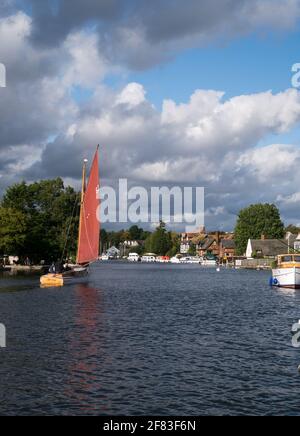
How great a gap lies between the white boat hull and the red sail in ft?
85.1

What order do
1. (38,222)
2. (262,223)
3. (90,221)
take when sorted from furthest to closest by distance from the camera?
1. (262,223)
2. (38,222)
3. (90,221)

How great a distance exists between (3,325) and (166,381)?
53.5 feet

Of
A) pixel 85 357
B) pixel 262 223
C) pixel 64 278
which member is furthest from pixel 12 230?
pixel 262 223

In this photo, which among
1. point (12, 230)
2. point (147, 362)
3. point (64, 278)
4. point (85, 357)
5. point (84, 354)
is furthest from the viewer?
point (12, 230)

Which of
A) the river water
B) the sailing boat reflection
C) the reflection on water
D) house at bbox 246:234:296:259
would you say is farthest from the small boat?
house at bbox 246:234:296:259

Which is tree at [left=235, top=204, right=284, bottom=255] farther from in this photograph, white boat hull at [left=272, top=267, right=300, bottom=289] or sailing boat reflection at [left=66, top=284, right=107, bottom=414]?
sailing boat reflection at [left=66, top=284, right=107, bottom=414]

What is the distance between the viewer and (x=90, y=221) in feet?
245

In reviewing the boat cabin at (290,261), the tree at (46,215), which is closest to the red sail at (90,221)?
the boat cabin at (290,261)

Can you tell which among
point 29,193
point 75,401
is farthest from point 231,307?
point 29,193

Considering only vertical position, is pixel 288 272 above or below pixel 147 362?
above

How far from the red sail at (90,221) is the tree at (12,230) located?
3888 cm

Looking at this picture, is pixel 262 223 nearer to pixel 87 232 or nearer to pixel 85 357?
pixel 87 232

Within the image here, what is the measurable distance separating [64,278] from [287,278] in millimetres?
29998
